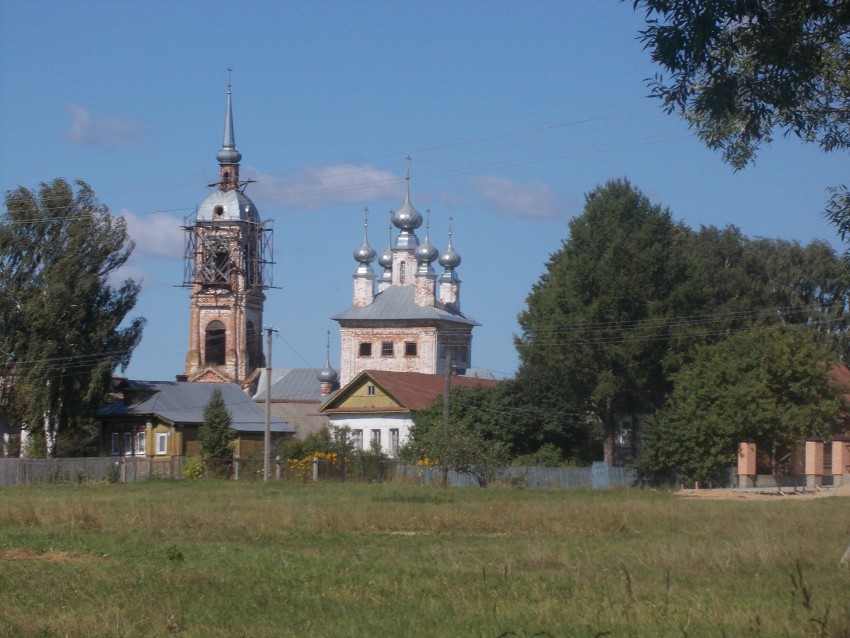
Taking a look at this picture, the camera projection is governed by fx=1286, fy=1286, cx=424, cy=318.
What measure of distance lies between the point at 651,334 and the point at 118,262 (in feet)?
89.7

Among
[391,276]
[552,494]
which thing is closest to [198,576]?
[552,494]

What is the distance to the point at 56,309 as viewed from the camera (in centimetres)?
6134

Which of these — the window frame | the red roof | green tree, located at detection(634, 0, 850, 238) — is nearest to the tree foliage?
the red roof

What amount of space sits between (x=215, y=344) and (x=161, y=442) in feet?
70.6

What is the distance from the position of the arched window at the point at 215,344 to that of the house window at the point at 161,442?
798 inches

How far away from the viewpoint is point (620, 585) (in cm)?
1447

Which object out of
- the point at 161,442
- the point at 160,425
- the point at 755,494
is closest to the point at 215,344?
the point at 160,425

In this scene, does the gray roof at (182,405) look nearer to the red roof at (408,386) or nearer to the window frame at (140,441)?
the window frame at (140,441)

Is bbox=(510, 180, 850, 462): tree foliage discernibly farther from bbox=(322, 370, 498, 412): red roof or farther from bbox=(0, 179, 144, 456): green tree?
bbox=(0, 179, 144, 456): green tree

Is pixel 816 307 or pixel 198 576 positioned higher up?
pixel 816 307

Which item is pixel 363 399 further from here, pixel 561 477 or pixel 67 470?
pixel 561 477

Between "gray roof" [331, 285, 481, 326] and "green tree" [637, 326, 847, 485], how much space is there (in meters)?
36.7

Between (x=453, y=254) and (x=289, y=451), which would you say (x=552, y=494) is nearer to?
(x=289, y=451)

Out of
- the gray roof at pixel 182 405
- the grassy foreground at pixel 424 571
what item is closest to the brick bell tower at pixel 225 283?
the gray roof at pixel 182 405
